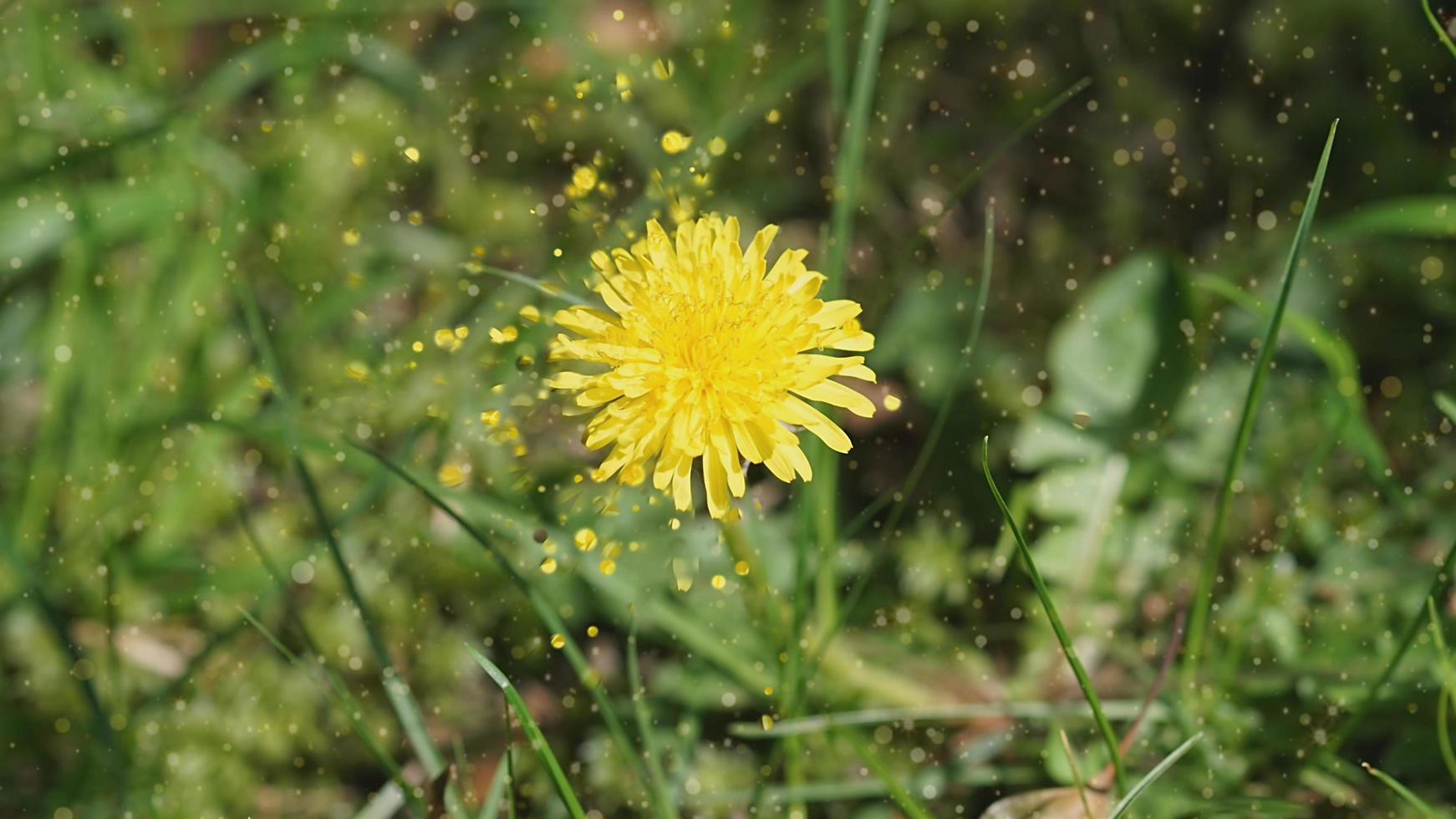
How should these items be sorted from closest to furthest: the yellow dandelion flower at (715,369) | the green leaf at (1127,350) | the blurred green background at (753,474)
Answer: the yellow dandelion flower at (715,369) < the blurred green background at (753,474) < the green leaf at (1127,350)

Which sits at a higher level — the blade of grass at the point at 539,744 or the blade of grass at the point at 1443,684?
the blade of grass at the point at 1443,684

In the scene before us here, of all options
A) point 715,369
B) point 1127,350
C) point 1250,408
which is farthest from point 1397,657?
point 715,369

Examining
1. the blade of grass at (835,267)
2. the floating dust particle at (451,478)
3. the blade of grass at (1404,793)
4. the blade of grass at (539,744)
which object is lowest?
the blade of grass at (539,744)

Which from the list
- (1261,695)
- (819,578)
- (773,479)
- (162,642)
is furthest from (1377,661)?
(162,642)

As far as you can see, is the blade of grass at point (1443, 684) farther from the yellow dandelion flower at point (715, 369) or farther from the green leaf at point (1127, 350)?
the yellow dandelion flower at point (715, 369)

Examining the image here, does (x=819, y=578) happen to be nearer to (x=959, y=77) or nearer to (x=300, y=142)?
(x=959, y=77)

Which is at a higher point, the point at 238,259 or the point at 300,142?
the point at 300,142

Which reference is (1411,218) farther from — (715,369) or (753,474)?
(715,369)

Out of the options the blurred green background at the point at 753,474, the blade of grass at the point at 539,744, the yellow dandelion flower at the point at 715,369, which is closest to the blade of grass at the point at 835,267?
the blurred green background at the point at 753,474
